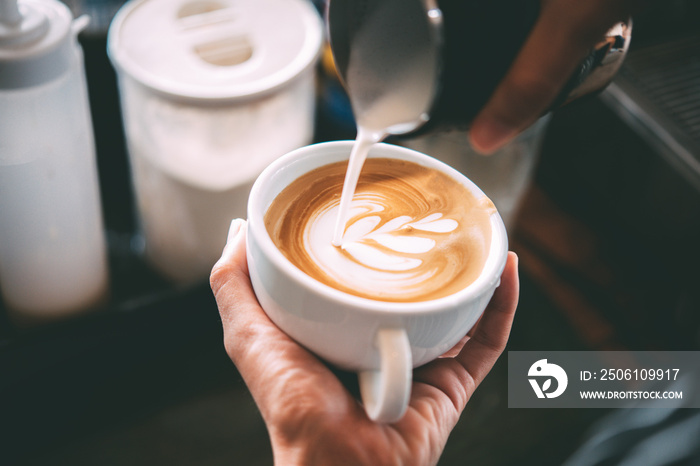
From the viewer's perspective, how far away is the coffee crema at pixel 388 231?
640 millimetres

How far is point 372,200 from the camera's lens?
2.42 ft

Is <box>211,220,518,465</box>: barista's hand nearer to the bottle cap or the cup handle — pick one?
the cup handle

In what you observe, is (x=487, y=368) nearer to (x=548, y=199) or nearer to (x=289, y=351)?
(x=289, y=351)

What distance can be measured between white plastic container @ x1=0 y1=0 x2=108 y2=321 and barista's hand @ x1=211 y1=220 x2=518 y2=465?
350 mm

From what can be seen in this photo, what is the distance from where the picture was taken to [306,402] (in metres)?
0.64

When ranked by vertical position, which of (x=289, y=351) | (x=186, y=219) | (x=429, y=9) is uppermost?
(x=429, y=9)

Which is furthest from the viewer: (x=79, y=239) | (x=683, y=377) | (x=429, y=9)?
(x=683, y=377)

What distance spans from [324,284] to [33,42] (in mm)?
511

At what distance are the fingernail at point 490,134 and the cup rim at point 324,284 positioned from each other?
4.2 inches

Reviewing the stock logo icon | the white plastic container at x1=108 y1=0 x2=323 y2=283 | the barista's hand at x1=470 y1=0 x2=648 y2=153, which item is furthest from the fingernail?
the stock logo icon

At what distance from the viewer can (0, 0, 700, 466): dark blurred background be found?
3.42 feet

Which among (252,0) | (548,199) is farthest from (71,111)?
(548,199)

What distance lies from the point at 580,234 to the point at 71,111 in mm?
1065

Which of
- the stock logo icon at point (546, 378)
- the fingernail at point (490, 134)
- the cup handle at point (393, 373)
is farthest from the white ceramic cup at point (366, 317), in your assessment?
the stock logo icon at point (546, 378)
